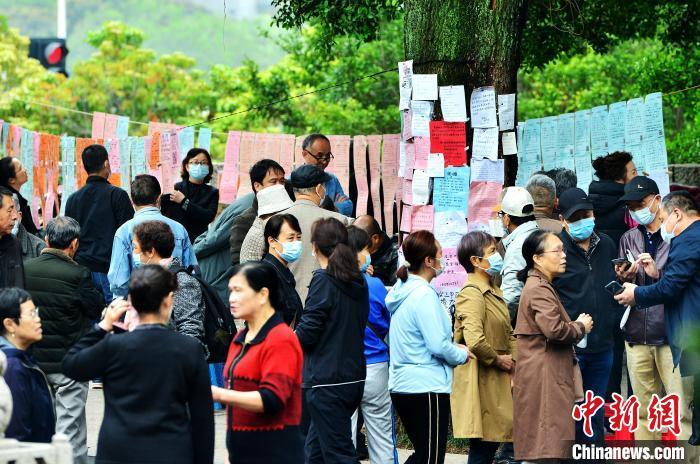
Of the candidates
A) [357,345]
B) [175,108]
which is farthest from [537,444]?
[175,108]

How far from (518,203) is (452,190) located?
4.63 ft

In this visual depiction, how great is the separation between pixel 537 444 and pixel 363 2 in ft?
21.0

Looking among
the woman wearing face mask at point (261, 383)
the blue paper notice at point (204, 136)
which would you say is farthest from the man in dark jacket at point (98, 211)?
the woman wearing face mask at point (261, 383)

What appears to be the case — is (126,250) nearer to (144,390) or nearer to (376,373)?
(376,373)

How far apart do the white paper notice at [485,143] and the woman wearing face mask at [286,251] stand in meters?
2.52

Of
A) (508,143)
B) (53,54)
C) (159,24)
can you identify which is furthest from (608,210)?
(159,24)

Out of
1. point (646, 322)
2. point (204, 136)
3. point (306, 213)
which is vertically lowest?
point (646, 322)

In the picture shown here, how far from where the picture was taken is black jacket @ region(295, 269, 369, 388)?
693 centimetres

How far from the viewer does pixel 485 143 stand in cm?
947

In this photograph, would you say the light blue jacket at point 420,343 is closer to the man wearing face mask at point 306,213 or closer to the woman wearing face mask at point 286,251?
the woman wearing face mask at point 286,251

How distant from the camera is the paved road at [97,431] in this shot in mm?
8930

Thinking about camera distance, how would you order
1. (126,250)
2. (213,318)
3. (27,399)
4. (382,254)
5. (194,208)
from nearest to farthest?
1. (27,399)
2. (213,318)
3. (126,250)
4. (382,254)
5. (194,208)

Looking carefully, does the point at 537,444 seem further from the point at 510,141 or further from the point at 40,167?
the point at 40,167

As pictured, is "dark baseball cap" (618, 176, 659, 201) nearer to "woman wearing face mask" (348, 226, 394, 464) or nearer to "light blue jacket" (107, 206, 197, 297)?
"woman wearing face mask" (348, 226, 394, 464)
